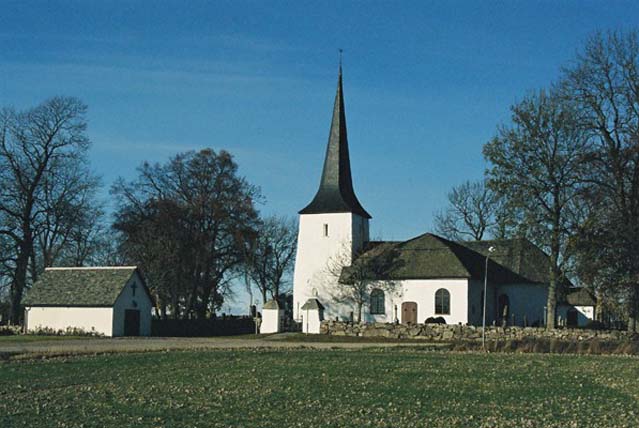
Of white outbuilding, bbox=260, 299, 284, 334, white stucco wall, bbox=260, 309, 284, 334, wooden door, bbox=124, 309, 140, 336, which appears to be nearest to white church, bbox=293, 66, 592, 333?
white outbuilding, bbox=260, 299, 284, 334

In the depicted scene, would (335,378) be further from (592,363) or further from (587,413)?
(592,363)

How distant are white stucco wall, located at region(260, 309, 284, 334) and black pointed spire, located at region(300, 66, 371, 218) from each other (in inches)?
336

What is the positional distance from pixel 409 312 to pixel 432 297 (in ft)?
6.62

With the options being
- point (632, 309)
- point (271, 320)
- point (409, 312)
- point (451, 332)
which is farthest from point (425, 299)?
point (632, 309)

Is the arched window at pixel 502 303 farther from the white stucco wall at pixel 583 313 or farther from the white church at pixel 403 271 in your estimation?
the white stucco wall at pixel 583 313

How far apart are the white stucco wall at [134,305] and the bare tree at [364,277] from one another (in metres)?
14.4

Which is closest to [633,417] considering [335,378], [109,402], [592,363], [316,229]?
[335,378]

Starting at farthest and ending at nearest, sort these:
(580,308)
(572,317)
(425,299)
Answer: (580,308), (572,317), (425,299)

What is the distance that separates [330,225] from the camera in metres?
68.8

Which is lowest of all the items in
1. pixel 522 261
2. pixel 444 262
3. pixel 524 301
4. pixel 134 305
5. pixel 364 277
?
pixel 134 305

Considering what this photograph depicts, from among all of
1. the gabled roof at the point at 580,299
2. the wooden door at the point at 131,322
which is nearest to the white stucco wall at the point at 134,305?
the wooden door at the point at 131,322

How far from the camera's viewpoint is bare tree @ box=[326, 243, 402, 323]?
64.4 metres

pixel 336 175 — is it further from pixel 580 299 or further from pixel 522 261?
pixel 580 299

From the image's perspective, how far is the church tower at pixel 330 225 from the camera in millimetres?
68250
